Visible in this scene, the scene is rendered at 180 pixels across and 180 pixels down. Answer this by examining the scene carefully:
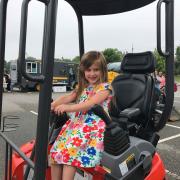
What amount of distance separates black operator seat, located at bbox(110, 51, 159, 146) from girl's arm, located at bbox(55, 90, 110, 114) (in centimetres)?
21

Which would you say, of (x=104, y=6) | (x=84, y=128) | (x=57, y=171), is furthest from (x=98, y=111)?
(x=104, y=6)

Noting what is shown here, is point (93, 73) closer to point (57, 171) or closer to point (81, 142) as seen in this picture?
point (81, 142)

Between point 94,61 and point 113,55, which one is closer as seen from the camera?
point 94,61

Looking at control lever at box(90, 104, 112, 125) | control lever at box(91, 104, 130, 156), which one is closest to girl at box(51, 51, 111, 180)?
control lever at box(91, 104, 130, 156)

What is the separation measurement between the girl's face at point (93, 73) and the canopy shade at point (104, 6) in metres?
0.59

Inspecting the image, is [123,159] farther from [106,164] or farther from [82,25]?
[82,25]

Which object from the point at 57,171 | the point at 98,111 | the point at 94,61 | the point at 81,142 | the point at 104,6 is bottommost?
the point at 57,171

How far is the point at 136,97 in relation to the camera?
2.79 m

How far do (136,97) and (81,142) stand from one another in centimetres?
74

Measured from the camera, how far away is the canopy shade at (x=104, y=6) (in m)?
2.60

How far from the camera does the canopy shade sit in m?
2.60

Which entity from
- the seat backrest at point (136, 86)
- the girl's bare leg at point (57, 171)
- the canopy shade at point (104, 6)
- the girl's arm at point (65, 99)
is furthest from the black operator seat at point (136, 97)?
the girl's bare leg at point (57, 171)

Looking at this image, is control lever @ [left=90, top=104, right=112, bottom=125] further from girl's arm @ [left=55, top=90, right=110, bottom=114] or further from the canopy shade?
the canopy shade

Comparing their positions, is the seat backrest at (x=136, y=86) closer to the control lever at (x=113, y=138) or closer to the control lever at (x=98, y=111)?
the control lever at (x=113, y=138)
